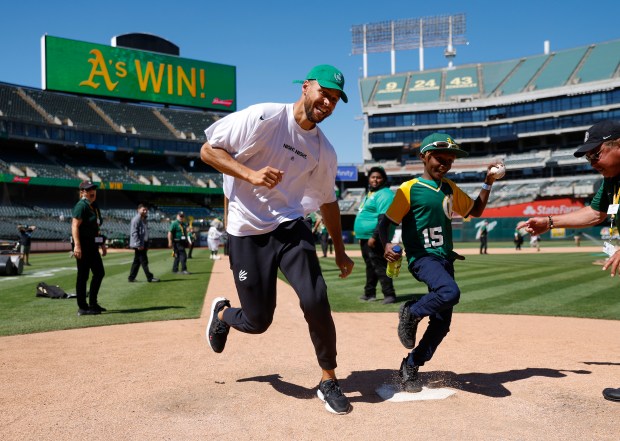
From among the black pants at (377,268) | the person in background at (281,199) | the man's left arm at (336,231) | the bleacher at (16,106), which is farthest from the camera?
the bleacher at (16,106)

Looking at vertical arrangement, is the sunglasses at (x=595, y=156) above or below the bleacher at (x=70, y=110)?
below

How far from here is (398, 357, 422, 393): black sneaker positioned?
13.2 ft

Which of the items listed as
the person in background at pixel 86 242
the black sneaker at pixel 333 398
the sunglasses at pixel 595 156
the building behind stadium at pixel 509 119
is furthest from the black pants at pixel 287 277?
the building behind stadium at pixel 509 119

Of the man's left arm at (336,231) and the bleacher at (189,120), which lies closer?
the man's left arm at (336,231)

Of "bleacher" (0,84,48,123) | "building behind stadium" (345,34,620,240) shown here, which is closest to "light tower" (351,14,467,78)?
"building behind stadium" (345,34,620,240)

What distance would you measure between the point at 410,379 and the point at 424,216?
129 cm

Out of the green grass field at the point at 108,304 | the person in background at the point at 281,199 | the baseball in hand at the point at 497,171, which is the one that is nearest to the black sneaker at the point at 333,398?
the person in background at the point at 281,199

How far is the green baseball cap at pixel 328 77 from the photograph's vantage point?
141 inches

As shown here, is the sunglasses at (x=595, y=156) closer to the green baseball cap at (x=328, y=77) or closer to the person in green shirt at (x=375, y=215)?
the green baseball cap at (x=328, y=77)

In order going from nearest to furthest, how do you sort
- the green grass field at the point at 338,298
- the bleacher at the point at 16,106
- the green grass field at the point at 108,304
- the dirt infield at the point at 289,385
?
the dirt infield at the point at 289,385, the green grass field at the point at 108,304, the green grass field at the point at 338,298, the bleacher at the point at 16,106

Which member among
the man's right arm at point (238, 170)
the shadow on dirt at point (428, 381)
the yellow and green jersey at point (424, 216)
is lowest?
the shadow on dirt at point (428, 381)

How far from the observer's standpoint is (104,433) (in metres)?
3.20

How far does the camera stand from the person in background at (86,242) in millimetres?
7766

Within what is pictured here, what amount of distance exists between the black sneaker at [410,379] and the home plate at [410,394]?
0.05 m
